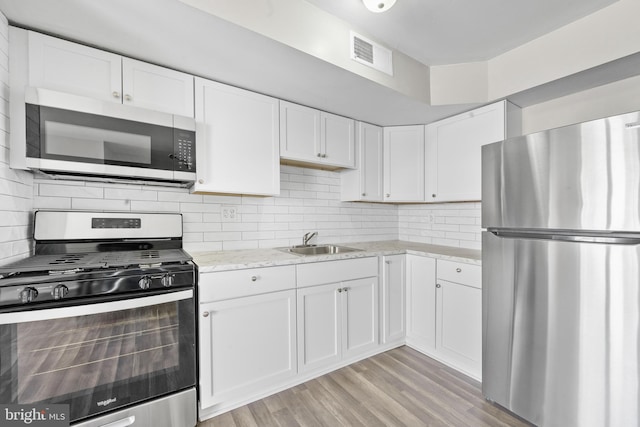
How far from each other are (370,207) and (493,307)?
5.47 feet

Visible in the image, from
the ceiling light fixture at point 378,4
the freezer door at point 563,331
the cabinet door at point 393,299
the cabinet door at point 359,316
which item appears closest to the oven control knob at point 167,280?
the cabinet door at point 359,316

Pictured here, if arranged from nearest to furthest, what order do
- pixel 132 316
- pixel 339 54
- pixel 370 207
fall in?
pixel 132 316, pixel 339 54, pixel 370 207

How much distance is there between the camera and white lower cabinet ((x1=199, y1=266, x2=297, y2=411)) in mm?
1623

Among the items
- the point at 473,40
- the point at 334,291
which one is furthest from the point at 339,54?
the point at 334,291

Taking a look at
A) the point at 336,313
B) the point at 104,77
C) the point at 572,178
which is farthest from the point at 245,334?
the point at 572,178

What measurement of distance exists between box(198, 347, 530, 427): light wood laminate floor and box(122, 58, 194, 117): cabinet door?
6.50 ft

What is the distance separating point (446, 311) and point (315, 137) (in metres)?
1.85

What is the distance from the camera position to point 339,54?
172 centimetres

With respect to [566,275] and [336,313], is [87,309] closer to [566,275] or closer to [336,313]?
[336,313]

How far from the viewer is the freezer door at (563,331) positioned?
1.25 m

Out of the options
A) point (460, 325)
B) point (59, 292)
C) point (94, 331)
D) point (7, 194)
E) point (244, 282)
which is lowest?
point (460, 325)

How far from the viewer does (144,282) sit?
1.37 meters

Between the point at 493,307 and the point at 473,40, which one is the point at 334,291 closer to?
the point at 493,307

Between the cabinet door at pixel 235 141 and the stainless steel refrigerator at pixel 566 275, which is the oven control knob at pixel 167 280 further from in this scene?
the stainless steel refrigerator at pixel 566 275
